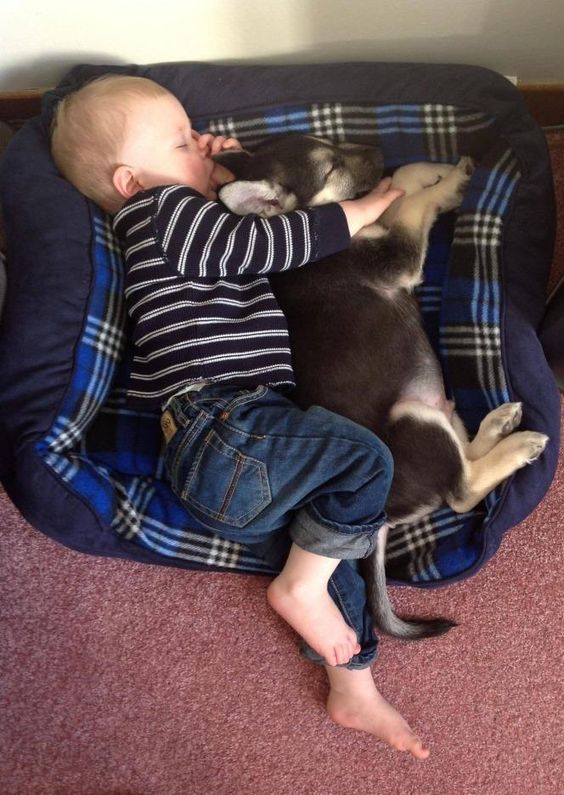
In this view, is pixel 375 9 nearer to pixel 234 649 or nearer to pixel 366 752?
pixel 234 649

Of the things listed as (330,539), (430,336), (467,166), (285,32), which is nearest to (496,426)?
(430,336)

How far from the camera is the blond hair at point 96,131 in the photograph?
6.47 ft

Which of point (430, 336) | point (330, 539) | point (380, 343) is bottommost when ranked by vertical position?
point (330, 539)

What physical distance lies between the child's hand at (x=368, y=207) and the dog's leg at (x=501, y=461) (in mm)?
731

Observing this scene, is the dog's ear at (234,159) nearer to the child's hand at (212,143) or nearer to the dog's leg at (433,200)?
the child's hand at (212,143)

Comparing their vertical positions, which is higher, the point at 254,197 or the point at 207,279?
the point at 254,197

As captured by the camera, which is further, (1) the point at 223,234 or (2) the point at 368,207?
(2) the point at 368,207

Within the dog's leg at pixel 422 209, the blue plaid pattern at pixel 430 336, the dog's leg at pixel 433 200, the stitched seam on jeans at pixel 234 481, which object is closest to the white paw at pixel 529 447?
the blue plaid pattern at pixel 430 336

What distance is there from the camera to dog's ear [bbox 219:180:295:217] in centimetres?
188

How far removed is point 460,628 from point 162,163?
1.67 metres

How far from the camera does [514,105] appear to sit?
7.07 feet

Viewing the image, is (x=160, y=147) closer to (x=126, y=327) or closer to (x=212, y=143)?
(x=212, y=143)

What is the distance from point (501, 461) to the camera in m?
1.93

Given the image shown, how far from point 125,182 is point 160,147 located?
0.46 feet
